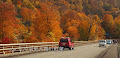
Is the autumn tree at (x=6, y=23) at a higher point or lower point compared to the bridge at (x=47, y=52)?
higher

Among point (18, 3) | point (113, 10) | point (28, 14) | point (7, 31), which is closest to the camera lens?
point (7, 31)

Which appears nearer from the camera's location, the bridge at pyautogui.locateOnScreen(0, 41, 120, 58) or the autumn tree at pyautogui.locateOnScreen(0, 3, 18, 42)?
the bridge at pyautogui.locateOnScreen(0, 41, 120, 58)

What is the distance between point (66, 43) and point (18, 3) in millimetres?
113662

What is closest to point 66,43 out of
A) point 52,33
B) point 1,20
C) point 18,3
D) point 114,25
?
point 52,33

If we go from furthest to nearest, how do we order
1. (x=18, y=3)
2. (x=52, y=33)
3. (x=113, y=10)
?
1. (x=113, y=10)
2. (x=18, y=3)
3. (x=52, y=33)

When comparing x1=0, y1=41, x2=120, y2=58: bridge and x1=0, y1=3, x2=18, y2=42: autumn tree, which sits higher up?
x1=0, y1=3, x2=18, y2=42: autumn tree

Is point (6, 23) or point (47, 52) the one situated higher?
point (6, 23)

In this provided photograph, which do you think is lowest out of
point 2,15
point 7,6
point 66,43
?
point 66,43

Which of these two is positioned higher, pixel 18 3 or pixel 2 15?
pixel 18 3

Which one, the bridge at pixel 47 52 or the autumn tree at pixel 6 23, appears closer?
the bridge at pixel 47 52

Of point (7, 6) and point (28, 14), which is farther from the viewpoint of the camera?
point (28, 14)

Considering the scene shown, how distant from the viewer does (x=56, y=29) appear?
48.4m

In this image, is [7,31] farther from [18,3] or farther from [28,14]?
[18,3]

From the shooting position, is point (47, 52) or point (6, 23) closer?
point (47, 52)
